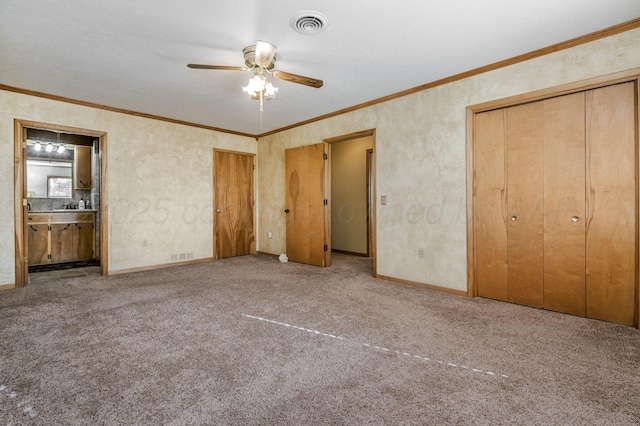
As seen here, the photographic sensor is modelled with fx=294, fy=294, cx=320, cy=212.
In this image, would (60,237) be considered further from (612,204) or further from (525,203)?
(612,204)

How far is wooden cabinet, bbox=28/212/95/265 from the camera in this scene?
16.8 feet

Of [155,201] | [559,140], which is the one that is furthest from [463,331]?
[155,201]

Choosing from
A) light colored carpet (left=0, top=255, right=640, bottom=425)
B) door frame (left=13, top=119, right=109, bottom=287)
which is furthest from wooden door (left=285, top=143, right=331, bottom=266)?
door frame (left=13, top=119, right=109, bottom=287)

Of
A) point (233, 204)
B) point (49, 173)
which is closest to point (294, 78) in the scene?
point (233, 204)

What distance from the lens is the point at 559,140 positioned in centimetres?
286

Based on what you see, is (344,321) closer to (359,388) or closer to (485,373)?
(359,388)

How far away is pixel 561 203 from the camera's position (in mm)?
2857

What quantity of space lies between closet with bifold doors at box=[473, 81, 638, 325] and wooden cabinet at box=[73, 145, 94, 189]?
23.0 feet

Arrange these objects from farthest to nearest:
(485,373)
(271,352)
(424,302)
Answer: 1. (424,302)
2. (271,352)
3. (485,373)

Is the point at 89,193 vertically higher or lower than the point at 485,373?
higher

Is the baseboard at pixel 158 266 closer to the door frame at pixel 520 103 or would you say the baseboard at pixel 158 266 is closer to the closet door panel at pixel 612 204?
the door frame at pixel 520 103

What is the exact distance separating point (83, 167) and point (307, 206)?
4690 mm

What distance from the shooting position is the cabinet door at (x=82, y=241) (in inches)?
219

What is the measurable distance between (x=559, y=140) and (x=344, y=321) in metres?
2.72
